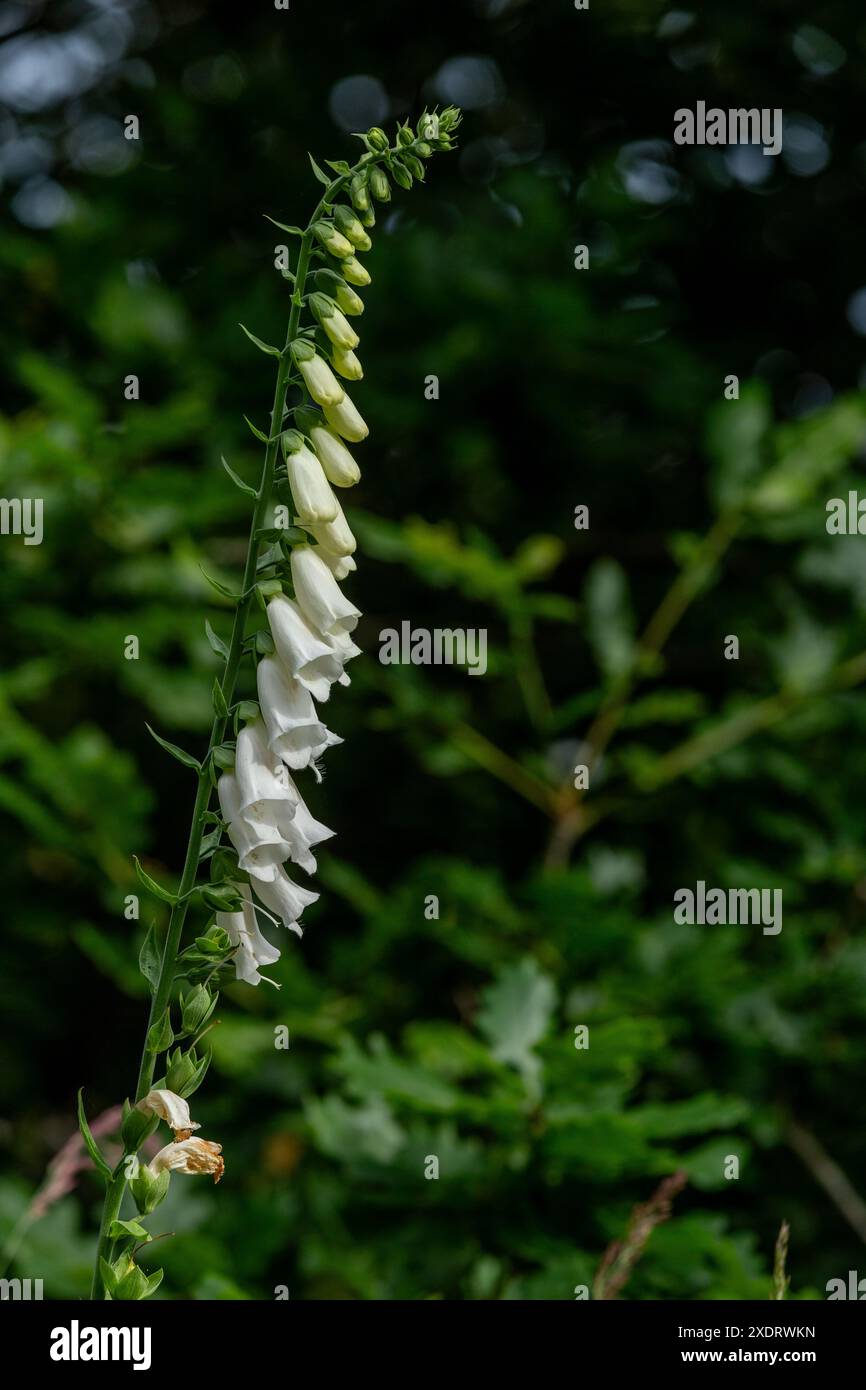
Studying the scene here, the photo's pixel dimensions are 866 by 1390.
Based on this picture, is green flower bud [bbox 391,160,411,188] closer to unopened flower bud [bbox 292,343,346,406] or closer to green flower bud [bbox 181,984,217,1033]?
unopened flower bud [bbox 292,343,346,406]

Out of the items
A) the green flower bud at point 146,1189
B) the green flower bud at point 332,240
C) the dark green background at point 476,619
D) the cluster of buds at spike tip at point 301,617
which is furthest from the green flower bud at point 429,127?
the dark green background at point 476,619

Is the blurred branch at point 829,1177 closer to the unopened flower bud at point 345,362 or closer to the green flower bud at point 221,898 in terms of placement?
the green flower bud at point 221,898

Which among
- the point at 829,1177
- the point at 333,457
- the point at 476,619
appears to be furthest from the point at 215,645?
the point at 476,619

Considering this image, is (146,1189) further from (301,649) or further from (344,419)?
(344,419)

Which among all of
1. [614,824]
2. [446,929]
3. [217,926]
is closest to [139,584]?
[446,929]

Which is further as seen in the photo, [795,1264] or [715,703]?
[715,703]

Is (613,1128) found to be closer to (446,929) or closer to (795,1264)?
(446,929)

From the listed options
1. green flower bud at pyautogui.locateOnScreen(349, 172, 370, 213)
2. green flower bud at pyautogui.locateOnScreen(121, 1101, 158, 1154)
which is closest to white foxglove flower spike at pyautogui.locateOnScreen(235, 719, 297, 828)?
green flower bud at pyautogui.locateOnScreen(121, 1101, 158, 1154)
